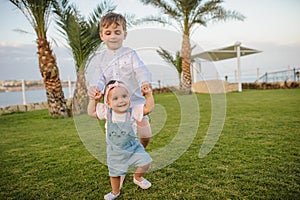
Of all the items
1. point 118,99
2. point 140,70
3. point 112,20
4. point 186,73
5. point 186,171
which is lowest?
point 186,171

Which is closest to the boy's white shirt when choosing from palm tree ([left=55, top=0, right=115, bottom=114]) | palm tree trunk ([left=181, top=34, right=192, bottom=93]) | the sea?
palm tree trunk ([left=181, top=34, right=192, bottom=93])

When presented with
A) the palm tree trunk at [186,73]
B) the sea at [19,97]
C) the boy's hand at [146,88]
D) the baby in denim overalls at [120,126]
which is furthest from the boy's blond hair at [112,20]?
the sea at [19,97]

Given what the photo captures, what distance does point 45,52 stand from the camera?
682cm

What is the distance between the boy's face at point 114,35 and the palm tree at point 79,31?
5046 mm

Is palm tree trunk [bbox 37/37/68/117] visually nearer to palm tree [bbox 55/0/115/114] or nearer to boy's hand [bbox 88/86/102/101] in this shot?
palm tree [bbox 55/0/115/114]

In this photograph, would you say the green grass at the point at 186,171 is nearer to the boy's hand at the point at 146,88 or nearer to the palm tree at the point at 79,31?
the boy's hand at the point at 146,88

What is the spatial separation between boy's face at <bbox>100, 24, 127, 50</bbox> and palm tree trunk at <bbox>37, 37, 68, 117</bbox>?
5320 mm

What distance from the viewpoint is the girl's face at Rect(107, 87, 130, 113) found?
1.71 m

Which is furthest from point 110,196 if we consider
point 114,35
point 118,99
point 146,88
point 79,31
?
point 79,31

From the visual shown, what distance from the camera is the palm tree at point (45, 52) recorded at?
6.54m

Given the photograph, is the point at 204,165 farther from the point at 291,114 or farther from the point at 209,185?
the point at 291,114

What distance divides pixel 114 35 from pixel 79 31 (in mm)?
5550

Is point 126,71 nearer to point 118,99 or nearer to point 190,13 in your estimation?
point 118,99

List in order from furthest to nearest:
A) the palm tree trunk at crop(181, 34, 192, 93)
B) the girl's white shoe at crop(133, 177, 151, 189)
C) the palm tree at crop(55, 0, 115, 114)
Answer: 1. the palm tree at crop(55, 0, 115, 114)
2. the palm tree trunk at crop(181, 34, 192, 93)
3. the girl's white shoe at crop(133, 177, 151, 189)
